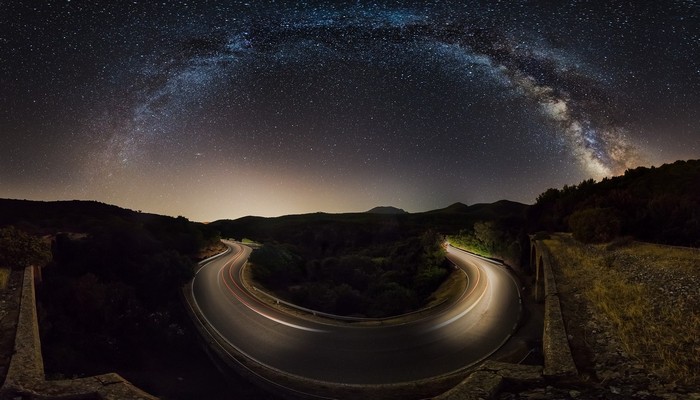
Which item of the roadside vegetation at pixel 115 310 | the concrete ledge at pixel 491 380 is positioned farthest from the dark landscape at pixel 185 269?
the concrete ledge at pixel 491 380

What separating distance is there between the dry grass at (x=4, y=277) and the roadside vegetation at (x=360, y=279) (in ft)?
45.4

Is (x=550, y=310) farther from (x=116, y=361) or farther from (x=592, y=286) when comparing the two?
(x=116, y=361)

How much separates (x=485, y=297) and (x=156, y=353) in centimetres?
1777

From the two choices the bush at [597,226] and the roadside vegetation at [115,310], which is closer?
the roadside vegetation at [115,310]

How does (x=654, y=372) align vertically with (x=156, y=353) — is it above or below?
above

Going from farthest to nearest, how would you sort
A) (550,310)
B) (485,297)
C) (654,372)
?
(485,297), (550,310), (654,372)

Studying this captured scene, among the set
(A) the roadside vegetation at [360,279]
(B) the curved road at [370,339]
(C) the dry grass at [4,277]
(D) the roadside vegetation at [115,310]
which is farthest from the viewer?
(A) the roadside vegetation at [360,279]

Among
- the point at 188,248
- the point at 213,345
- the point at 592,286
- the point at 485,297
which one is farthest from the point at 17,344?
the point at 188,248

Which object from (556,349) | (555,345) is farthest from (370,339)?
(556,349)

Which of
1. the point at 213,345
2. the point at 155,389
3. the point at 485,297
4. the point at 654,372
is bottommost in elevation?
the point at 155,389

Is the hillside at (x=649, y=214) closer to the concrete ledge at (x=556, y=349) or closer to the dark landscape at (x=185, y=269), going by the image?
the dark landscape at (x=185, y=269)

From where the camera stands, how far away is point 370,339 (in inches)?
534

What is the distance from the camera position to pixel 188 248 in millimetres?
38969

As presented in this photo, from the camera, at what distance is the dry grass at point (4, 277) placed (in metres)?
12.2
